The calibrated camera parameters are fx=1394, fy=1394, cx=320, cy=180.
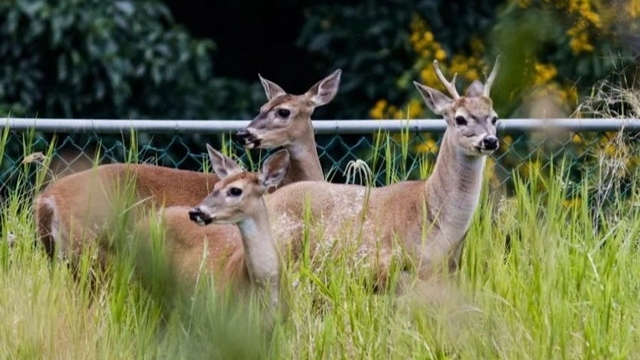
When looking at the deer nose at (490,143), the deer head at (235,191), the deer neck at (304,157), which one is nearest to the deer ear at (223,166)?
the deer head at (235,191)

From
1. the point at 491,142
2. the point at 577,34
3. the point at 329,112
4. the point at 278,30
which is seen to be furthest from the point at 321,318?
the point at 278,30

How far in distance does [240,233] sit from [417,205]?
0.64 metres

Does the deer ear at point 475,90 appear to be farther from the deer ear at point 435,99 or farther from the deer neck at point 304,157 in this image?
the deer neck at point 304,157

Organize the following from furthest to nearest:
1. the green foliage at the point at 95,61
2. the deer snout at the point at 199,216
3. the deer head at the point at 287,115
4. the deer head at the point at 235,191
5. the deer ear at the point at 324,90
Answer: the green foliage at the point at 95,61, the deer ear at the point at 324,90, the deer head at the point at 287,115, the deer head at the point at 235,191, the deer snout at the point at 199,216

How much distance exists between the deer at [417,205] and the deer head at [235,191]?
0.17 ft

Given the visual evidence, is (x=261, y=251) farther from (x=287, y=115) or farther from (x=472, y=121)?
(x=287, y=115)

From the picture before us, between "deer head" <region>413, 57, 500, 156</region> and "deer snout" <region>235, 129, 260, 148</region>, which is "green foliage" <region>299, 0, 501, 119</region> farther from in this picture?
"deer head" <region>413, 57, 500, 156</region>

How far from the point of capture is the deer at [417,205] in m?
4.23

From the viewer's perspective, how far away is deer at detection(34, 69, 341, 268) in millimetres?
4441

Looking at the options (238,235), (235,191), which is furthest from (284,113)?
(235,191)

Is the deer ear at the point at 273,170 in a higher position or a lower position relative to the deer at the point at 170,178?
higher

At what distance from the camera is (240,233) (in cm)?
420

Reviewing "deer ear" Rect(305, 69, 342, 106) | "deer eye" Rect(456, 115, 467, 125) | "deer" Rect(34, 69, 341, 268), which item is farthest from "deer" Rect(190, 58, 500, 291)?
"deer ear" Rect(305, 69, 342, 106)

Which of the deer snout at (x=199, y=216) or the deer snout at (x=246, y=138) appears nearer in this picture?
the deer snout at (x=199, y=216)
